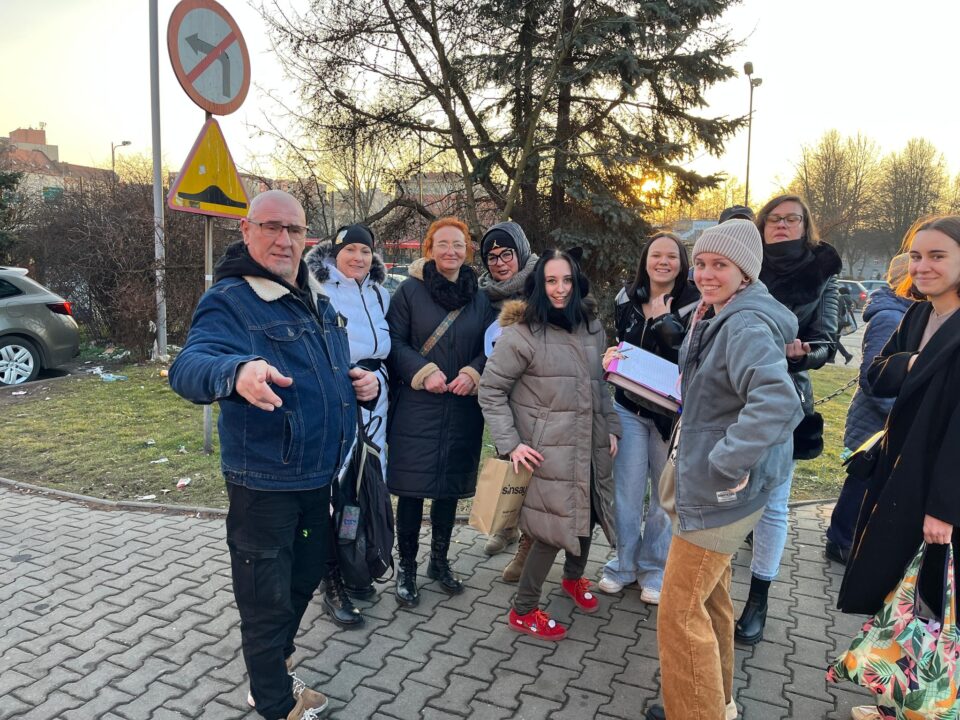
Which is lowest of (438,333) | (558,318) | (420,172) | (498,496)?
(498,496)

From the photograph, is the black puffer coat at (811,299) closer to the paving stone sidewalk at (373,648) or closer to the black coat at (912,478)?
the black coat at (912,478)

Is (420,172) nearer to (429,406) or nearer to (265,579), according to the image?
(429,406)

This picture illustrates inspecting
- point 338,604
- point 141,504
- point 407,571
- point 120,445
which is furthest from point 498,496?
point 120,445

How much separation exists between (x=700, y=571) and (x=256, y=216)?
209 centimetres

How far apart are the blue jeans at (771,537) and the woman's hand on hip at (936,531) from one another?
2.93 feet

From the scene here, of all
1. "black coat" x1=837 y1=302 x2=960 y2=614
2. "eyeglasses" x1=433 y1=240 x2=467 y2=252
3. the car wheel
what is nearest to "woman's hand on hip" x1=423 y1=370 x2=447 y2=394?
"eyeglasses" x1=433 y1=240 x2=467 y2=252

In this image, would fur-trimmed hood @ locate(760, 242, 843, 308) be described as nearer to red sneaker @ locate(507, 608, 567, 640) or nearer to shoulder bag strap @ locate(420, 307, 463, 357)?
shoulder bag strap @ locate(420, 307, 463, 357)

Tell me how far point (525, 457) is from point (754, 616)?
4.85 feet

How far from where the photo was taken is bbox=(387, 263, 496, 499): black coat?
3.50m

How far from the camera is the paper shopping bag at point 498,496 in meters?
3.08

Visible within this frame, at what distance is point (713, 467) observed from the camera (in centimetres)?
218

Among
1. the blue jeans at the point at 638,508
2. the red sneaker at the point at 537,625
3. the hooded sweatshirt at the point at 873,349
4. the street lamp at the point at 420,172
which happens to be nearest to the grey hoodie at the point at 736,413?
the blue jeans at the point at 638,508

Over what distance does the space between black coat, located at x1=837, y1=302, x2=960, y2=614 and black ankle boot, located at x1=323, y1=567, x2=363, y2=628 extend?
2302 mm

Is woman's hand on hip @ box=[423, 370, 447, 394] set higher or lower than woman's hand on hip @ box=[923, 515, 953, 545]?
higher
